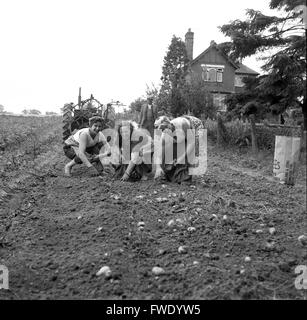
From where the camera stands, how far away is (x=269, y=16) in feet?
9.36

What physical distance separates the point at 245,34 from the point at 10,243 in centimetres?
281

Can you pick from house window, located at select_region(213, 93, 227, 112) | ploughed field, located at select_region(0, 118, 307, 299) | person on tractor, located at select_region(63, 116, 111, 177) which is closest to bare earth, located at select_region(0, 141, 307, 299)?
ploughed field, located at select_region(0, 118, 307, 299)

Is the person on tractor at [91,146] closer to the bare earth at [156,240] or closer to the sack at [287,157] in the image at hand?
the bare earth at [156,240]

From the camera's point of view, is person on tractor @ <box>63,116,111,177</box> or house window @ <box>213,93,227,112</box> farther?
house window @ <box>213,93,227,112</box>

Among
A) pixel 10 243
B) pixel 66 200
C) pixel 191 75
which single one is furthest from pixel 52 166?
pixel 191 75

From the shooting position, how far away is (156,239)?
3709 mm

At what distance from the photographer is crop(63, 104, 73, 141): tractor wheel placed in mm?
10227

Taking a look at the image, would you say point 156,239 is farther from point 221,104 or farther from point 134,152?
point 221,104
